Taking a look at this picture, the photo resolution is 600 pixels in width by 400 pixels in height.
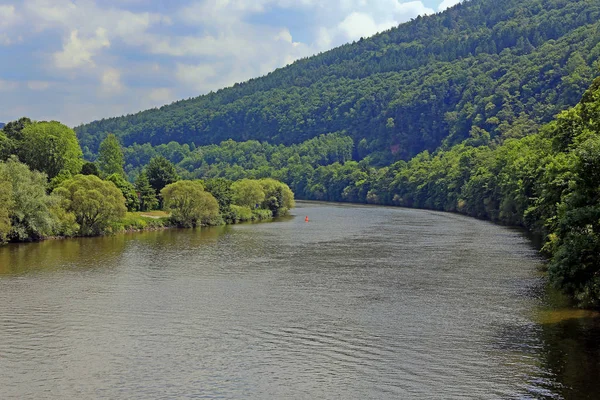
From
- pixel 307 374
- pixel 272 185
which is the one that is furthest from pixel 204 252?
pixel 272 185

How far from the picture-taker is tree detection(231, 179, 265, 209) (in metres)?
132

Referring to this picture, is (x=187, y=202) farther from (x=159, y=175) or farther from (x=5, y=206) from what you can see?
(x=5, y=206)

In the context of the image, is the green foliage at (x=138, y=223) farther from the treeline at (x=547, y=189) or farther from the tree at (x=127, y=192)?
the treeline at (x=547, y=189)

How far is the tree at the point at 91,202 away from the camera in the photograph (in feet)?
284

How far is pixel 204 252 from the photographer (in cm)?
7206

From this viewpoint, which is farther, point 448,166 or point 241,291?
point 448,166

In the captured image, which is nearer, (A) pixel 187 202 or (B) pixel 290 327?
(B) pixel 290 327

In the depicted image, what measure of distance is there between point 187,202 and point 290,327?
70946 millimetres

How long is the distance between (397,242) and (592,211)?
4467 cm

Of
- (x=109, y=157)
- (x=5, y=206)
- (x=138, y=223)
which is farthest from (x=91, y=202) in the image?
(x=109, y=157)

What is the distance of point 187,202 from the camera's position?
107 meters

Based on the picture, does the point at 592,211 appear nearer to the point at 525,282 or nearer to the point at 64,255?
the point at 525,282

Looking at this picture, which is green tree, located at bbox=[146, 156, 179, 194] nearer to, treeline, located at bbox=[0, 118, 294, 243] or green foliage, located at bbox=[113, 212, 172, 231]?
treeline, located at bbox=[0, 118, 294, 243]

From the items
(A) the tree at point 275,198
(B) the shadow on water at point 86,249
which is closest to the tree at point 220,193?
(B) the shadow on water at point 86,249
